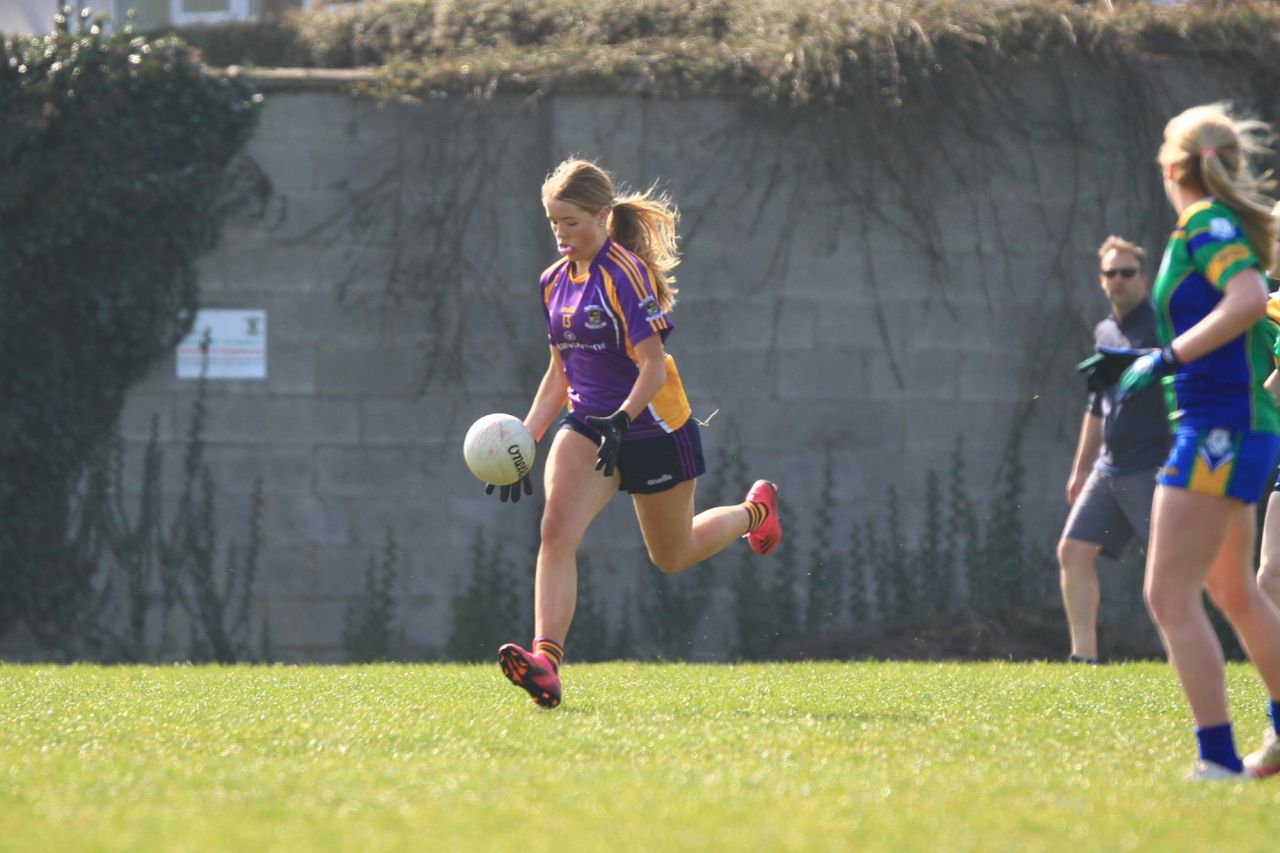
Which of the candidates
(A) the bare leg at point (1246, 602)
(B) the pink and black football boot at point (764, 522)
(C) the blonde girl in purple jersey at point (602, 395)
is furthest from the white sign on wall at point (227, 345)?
(A) the bare leg at point (1246, 602)

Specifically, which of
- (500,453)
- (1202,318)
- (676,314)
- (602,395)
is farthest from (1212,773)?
(676,314)

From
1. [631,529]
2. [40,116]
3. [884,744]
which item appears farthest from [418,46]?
[884,744]

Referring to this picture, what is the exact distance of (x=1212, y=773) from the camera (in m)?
4.80

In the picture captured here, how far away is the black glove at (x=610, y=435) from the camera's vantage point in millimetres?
6457

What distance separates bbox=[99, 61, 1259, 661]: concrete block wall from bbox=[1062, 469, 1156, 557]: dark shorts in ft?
8.12

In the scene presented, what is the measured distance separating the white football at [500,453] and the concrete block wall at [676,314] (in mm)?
5098

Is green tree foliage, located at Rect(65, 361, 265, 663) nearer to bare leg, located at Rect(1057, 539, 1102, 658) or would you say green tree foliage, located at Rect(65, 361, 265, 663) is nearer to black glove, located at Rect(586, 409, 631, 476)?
bare leg, located at Rect(1057, 539, 1102, 658)

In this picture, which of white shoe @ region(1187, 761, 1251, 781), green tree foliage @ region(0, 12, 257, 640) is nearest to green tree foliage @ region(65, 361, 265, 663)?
green tree foliage @ region(0, 12, 257, 640)

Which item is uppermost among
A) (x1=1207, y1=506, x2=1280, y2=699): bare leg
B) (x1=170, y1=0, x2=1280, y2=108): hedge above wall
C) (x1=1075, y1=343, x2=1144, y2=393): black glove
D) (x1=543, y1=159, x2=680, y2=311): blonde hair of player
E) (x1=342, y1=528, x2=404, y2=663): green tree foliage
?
(x1=170, y1=0, x2=1280, y2=108): hedge above wall

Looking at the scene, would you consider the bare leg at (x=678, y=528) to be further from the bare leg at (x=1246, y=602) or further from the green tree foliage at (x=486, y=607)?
the green tree foliage at (x=486, y=607)

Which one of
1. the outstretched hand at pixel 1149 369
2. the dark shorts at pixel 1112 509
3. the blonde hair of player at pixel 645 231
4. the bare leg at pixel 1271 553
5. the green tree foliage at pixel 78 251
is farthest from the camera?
the green tree foliage at pixel 78 251

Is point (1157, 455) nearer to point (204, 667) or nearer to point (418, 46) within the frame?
point (204, 667)

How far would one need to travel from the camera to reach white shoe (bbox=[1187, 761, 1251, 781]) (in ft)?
15.7

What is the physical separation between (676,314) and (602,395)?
17.5 feet
